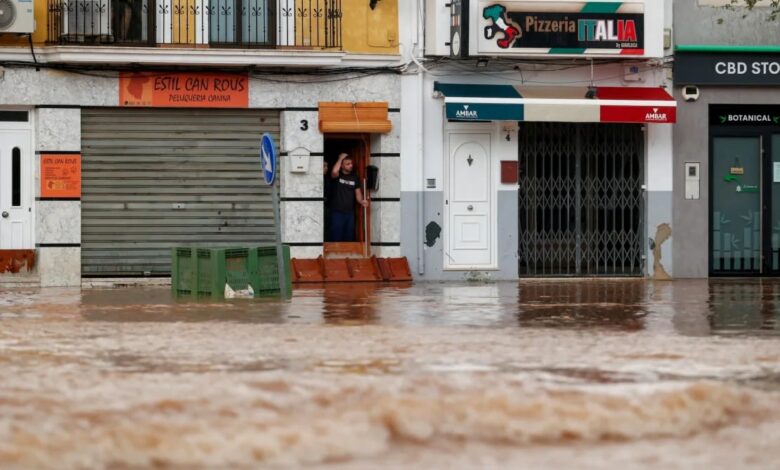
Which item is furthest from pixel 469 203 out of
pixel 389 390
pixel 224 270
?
pixel 389 390

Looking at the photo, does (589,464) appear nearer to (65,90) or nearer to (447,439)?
(447,439)

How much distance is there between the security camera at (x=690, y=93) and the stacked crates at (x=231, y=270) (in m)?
8.87

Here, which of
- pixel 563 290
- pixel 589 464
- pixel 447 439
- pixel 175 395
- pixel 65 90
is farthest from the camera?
pixel 65 90

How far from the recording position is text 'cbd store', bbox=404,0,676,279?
2592cm

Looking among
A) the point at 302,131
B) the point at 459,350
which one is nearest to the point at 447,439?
the point at 459,350

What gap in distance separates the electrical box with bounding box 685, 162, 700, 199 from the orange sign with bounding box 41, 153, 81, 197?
10185mm

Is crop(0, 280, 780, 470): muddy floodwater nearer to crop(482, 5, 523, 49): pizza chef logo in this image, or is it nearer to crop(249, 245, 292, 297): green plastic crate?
crop(249, 245, 292, 297): green plastic crate

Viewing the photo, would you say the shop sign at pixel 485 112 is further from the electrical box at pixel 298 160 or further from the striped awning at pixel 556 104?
the electrical box at pixel 298 160

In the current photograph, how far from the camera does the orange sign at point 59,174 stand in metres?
25.5

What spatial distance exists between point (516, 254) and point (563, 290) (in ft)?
10.6

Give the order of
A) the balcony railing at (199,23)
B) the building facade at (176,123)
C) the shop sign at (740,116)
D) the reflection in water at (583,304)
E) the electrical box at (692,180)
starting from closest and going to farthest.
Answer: the reflection in water at (583,304)
the balcony railing at (199,23)
the building facade at (176,123)
the electrical box at (692,180)
the shop sign at (740,116)

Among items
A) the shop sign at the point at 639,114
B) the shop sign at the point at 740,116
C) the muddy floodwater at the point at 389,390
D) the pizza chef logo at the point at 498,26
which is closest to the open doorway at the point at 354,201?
the pizza chef logo at the point at 498,26

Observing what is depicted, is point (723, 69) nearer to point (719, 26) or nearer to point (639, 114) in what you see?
point (719, 26)

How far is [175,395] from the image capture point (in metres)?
9.01
